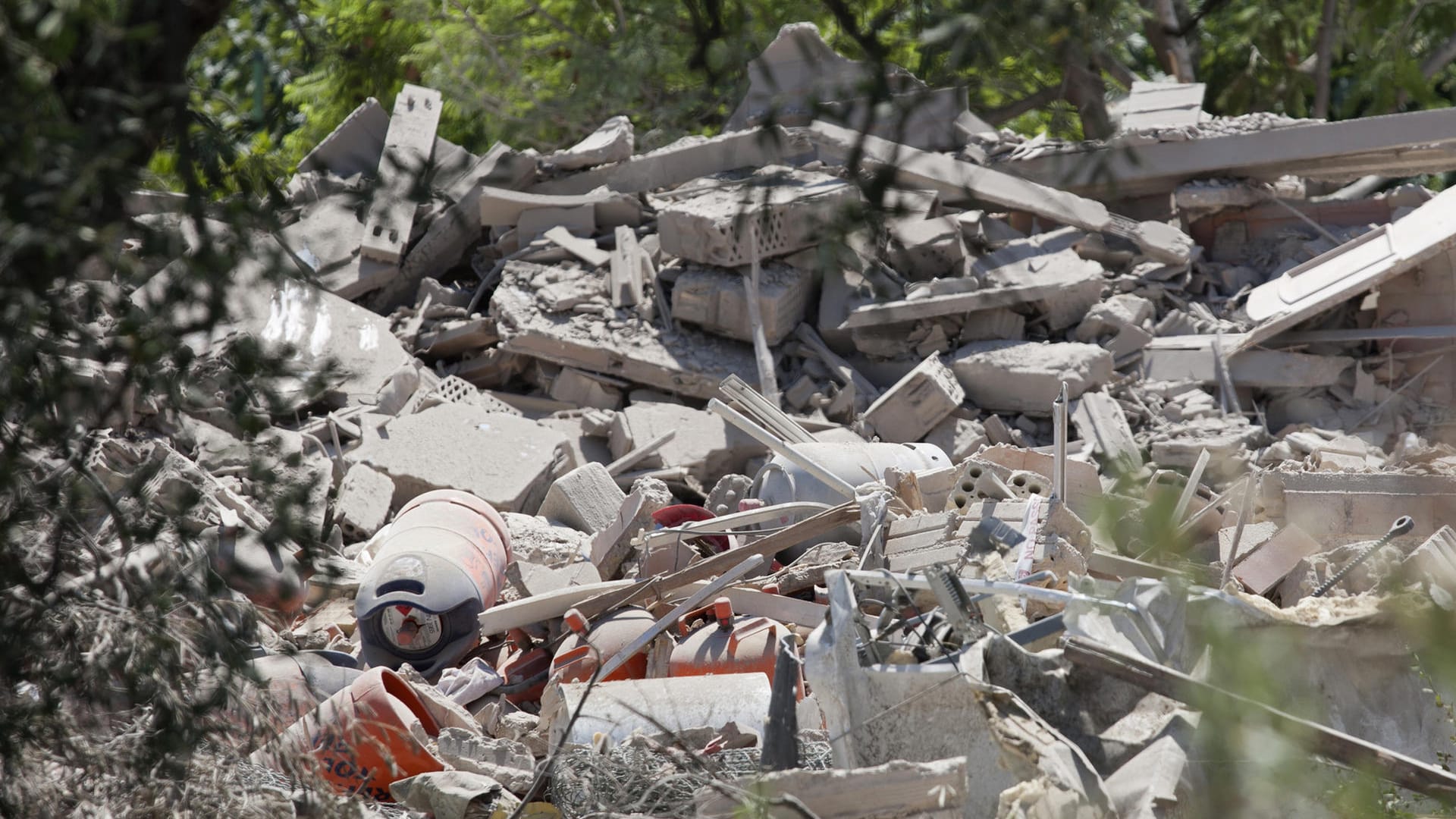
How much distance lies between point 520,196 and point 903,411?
14.0 feet

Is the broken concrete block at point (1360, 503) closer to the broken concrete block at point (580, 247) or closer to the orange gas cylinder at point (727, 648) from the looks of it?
the orange gas cylinder at point (727, 648)

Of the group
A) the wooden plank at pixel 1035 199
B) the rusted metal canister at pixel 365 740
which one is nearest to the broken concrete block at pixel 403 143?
the wooden plank at pixel 1035 199

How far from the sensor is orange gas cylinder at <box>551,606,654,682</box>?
580 centimetres

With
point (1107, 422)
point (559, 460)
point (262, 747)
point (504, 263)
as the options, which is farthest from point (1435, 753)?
point (504, 263)

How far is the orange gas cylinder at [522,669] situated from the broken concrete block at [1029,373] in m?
4.68

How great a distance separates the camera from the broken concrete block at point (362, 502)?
8320mm

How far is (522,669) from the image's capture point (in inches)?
251

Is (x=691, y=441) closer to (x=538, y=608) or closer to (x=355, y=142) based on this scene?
(x=538, y=608)

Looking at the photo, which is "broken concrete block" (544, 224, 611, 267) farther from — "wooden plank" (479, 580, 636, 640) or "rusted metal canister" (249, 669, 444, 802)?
"rusted metal canister" (249, 669, 444, 802)

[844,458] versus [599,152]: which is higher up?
[599,152]

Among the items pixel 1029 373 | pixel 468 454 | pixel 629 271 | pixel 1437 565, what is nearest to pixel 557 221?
pixel 629 271

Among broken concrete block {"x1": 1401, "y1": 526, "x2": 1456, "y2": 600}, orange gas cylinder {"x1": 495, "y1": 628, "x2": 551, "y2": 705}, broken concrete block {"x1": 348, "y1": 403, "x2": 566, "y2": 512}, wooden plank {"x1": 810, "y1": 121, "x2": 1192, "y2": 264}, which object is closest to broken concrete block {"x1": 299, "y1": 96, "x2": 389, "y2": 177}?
broken concrete block {"x1": 348, "y1": 403, "x2": 566, "y2": 512}

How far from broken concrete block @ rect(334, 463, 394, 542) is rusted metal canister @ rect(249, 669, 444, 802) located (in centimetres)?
327

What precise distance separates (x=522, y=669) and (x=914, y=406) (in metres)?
4.22
